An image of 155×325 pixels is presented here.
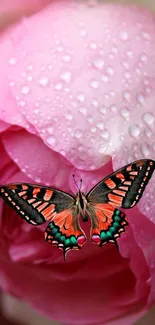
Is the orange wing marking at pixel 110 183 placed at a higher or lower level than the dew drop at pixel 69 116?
lower

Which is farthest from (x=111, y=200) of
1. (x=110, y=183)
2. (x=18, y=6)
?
(x=18, y=6)

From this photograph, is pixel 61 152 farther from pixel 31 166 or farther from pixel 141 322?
pixel 141 322

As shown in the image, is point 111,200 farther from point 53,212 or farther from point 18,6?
point 18,6

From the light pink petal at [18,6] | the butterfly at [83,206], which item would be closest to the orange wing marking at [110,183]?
the butterfly at [83,206]

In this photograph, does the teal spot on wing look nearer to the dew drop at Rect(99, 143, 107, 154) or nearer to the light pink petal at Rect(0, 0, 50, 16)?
the dew drop at Rect(99, 143, 107, 154)

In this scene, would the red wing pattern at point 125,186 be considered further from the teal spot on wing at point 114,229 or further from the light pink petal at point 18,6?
the light pink petal at point 18,6

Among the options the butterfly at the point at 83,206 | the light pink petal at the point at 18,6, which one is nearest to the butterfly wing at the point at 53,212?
the butterfly at the point at 83,206

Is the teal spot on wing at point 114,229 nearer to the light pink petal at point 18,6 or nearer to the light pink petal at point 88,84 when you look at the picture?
the light pink petal at point 88,84

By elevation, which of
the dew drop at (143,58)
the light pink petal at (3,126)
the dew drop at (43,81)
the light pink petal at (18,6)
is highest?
the light pink petal at (18,6)
